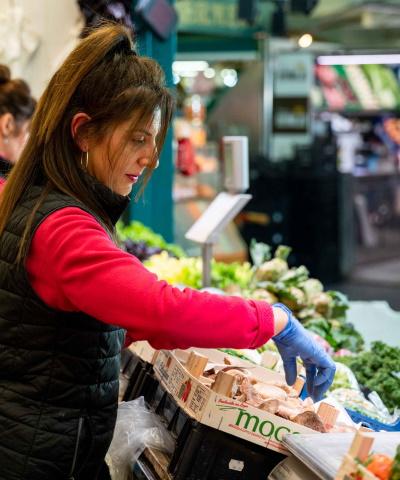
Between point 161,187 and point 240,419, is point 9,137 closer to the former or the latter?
point 240,419

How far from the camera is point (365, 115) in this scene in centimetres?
1295

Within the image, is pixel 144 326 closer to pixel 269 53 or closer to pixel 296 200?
pixel 296 200

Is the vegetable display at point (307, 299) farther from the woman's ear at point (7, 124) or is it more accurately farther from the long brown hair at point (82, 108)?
the long brown hair at point (82, 108)

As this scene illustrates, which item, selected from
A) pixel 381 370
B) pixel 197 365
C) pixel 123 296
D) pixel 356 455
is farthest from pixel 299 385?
pixel 123 296

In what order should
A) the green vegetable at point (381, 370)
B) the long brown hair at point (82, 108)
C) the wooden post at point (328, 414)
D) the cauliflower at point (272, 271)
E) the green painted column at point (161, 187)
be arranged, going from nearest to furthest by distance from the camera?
the long brown hair at point (82, 108) → the wooden post at point (328, 414) → the green vegetable at point (381, 370) → the cauliflower at point (272, 271) → the green painted column at point (161, 187)

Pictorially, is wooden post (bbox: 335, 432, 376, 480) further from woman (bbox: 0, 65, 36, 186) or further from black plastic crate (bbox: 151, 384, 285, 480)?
woman (bbox: 0, 65, 36, 186)

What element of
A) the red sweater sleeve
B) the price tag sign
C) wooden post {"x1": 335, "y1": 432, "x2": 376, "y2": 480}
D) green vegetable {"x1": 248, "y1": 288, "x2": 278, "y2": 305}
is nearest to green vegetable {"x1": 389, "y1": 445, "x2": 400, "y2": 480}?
wooden post {"x1": 335, "y1": 432, "x2": 376, "y2": 480}

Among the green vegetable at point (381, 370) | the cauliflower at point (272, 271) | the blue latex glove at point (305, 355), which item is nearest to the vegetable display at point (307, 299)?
the cauliflower at point (272, 271)

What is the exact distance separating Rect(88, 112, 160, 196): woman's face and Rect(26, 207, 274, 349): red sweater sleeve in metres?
0.17

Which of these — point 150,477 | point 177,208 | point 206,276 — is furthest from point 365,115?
point 150,477

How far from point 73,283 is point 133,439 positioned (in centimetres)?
103

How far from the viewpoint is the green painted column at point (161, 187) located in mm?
7137

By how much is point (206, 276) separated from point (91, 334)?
6.76 ft

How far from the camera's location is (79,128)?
2057 mm
